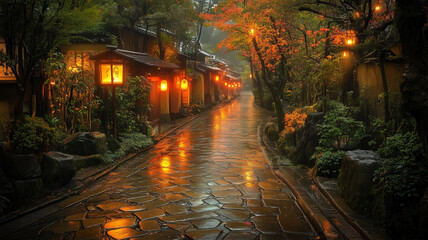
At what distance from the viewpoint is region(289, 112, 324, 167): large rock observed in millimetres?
12884

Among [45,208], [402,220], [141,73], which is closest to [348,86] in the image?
[402,220]

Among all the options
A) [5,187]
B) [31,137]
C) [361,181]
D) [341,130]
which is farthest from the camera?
[341,130]

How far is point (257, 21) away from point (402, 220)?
1634 centimetres

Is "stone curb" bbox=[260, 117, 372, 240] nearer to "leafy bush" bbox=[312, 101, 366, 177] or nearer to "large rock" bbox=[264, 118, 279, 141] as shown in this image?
"leafy bush" bbox=[312, 101, 366, 177]

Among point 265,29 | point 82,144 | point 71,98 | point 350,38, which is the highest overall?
point 265,29

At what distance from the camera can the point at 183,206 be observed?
8.73m

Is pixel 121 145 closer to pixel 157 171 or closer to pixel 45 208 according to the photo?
pixel 157 171

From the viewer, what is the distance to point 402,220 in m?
6.02

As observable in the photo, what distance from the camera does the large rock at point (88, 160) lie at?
1247 cm

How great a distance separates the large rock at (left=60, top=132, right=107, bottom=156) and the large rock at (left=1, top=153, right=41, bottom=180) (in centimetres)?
387

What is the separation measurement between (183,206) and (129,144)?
27.9ft

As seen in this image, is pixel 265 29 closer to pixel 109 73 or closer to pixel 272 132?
pixel 272 132

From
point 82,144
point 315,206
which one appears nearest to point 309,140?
point 315,206

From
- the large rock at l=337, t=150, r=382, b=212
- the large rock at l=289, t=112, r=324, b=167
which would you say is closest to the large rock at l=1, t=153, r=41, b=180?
the large rock at l=337, t=150, r=382, b=212
